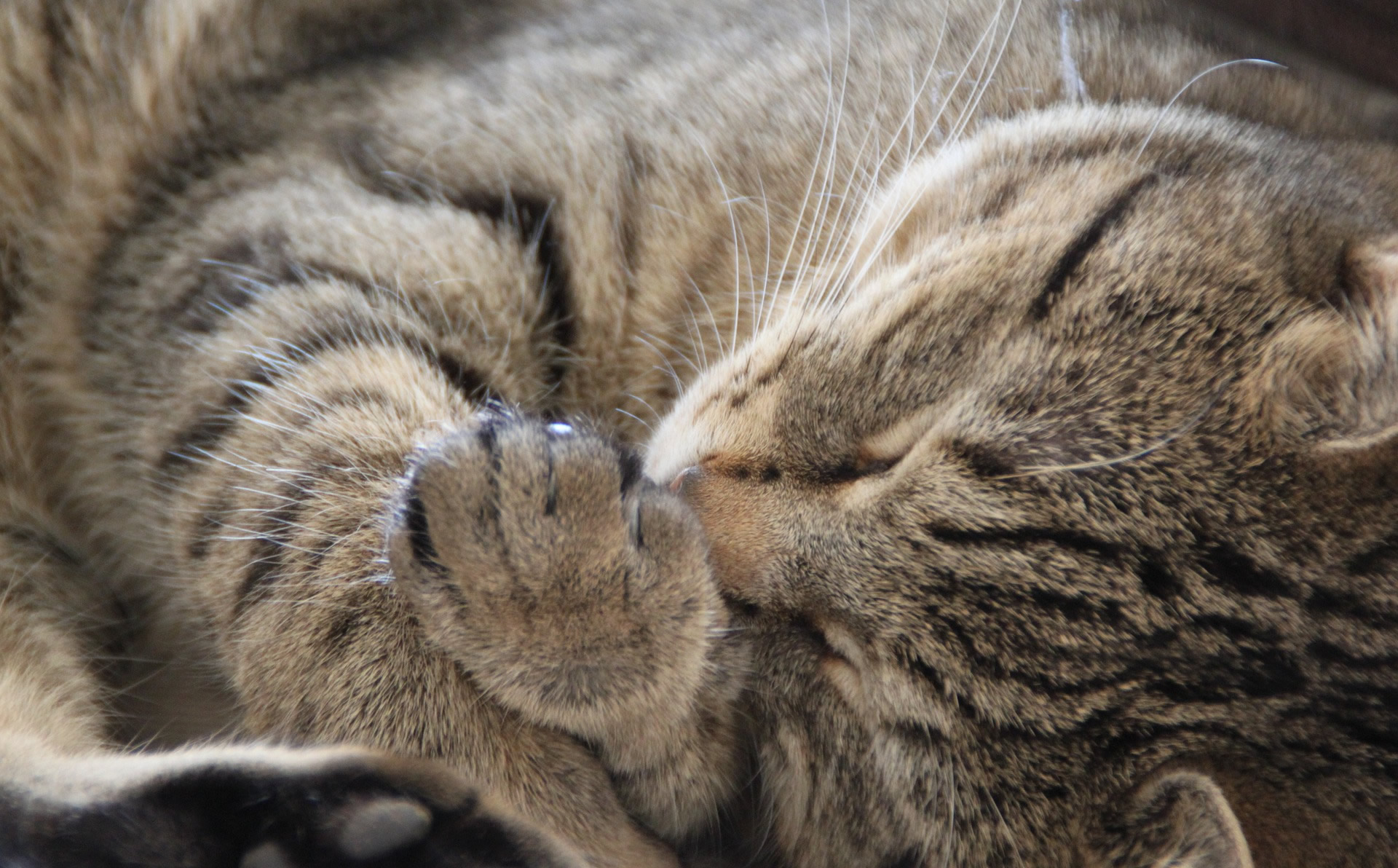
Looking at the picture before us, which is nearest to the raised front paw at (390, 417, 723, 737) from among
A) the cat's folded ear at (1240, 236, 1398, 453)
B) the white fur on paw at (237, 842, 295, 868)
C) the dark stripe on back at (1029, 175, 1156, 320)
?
the white fur on paw at (237, 842, 295, 868)

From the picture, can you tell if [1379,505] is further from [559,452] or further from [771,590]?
[559,452]

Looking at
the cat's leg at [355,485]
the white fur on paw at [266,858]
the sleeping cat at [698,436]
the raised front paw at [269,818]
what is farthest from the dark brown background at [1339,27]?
the white fur on paw at [266,858]

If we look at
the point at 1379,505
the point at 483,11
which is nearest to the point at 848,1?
the point at 483,11

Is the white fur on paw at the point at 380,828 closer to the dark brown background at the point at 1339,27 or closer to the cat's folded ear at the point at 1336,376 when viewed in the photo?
the cat's folded ear at the point at 1336,376

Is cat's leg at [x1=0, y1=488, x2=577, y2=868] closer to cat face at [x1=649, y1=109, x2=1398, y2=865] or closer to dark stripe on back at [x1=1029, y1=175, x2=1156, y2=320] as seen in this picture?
cat face at [x1=649, y1=109, x2=1398, y2=865]

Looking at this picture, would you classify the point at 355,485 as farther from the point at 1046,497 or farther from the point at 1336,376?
the point at 1336,376
